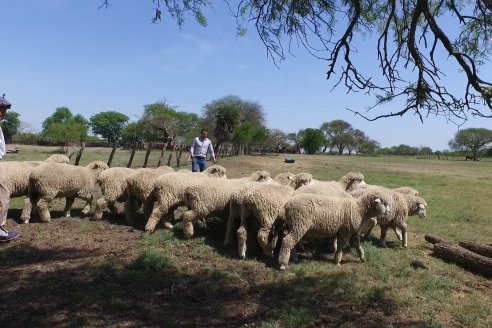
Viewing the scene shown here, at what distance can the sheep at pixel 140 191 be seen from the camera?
8836mm

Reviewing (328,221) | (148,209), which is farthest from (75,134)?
(328,221)

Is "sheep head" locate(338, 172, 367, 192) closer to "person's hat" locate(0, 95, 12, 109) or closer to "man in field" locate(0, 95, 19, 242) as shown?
"man in field" locate(0, 95, 19, 242)

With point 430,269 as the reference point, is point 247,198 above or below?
above

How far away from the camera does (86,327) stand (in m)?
4.33

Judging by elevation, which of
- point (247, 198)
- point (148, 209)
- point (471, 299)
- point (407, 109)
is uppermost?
point (407, 109)

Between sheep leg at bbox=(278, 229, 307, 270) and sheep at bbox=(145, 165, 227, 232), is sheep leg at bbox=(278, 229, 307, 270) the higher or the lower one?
the lower one

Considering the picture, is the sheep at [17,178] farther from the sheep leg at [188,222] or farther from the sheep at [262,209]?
the sheep at [262,209]

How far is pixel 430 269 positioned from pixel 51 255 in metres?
6.20

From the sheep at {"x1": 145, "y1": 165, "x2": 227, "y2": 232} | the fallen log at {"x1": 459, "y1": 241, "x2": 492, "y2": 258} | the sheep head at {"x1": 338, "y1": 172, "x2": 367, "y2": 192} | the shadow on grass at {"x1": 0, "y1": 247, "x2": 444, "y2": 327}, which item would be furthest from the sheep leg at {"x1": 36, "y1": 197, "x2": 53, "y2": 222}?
the fallen log at {"x1": 459, "y1": 241, "x2": 492, "y2": 258}

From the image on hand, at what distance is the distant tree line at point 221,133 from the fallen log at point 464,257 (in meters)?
15.7

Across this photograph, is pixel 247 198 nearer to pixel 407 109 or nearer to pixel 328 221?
pixel 328 221

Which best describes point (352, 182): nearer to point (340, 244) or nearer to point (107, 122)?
point (340, 244)

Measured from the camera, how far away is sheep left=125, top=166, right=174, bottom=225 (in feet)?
29.0

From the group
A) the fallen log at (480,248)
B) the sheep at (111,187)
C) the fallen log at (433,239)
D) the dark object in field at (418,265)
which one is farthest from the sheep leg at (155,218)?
the fallen log at (480,248)
